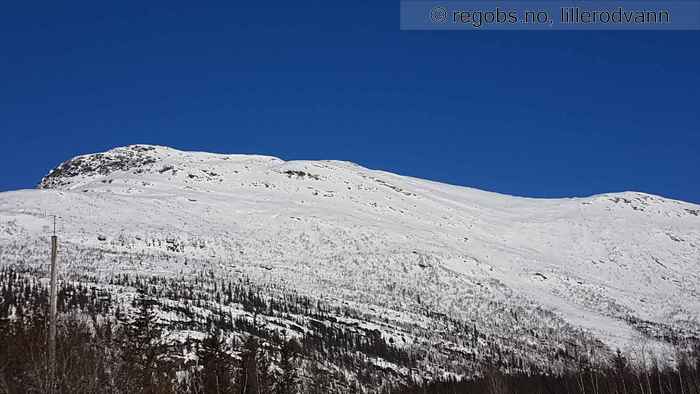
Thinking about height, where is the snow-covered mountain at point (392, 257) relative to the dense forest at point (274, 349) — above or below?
above

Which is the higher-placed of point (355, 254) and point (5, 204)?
point (5, 204)

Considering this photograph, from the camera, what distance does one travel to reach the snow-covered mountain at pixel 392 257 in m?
96.4

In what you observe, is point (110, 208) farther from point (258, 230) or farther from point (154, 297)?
point (154, 297)

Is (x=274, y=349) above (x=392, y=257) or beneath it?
beneath

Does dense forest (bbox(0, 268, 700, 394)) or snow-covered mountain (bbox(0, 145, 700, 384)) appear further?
snow-covered mountain (bbox(0, 145, 700, 384))

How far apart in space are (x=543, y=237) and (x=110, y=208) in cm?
10547

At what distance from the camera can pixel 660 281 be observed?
153 metres

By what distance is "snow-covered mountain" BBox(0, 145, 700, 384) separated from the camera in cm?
9638

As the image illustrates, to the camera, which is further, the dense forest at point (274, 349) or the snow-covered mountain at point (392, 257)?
the snow-covered mountain at point (392, 257)

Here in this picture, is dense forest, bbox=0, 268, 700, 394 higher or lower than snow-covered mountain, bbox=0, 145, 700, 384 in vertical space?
lower

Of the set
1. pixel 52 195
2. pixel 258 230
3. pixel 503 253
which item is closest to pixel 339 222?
pixel 258 230

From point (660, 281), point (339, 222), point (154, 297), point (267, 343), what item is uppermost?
point (339, 222)

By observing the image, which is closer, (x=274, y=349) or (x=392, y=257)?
(x=274, y=349)

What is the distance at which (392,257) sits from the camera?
423ft
